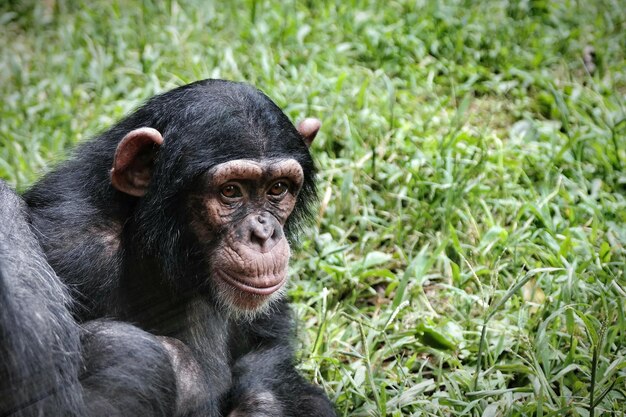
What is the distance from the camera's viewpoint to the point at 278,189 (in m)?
4.19

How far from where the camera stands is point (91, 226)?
4016 millimetres

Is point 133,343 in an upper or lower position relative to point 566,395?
upper

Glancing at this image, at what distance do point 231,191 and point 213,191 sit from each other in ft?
0.30

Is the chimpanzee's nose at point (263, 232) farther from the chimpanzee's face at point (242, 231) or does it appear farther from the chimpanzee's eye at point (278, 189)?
the chimpanzee's eye at point (278, 189)

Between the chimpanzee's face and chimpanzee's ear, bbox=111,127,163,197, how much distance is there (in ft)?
0.85

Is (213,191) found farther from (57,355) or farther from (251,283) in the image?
(57,355)

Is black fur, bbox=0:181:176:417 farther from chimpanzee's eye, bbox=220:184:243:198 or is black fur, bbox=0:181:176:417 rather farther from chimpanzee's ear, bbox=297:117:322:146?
chimpanzee's ear, bbox=297:117:322:146

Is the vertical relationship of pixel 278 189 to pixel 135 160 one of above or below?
below

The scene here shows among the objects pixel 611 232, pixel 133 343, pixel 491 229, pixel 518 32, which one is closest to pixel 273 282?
pixel 133 343

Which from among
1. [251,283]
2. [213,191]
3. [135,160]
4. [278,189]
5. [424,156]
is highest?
[135,160]

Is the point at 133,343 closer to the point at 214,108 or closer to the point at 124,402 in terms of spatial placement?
the point at 124,402

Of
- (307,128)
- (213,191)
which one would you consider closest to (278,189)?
(213,191)

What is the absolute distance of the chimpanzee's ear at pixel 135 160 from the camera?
3963 millimetres

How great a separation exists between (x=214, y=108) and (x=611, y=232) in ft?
8.74
